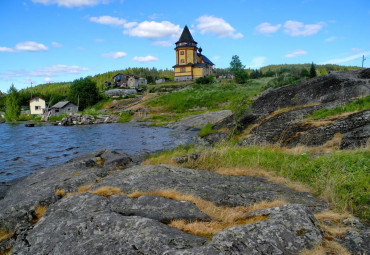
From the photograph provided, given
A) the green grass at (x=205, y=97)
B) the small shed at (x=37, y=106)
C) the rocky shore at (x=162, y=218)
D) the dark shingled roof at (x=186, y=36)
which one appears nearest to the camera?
the rocky shore at (x=162, y=218)

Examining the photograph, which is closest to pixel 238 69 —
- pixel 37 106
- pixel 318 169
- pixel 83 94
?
pixel 83 94

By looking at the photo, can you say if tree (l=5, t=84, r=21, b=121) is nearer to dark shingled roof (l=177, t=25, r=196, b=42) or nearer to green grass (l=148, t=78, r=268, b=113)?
green grass (l=148, t=78, r=268, b=113)

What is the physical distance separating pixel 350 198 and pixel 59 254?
7581 mm

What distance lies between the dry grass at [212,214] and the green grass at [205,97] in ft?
168

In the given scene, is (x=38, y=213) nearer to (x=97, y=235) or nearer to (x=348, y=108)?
(x=97, y=235)

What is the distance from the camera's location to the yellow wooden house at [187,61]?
8900 centimetres

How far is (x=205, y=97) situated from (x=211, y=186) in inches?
2329

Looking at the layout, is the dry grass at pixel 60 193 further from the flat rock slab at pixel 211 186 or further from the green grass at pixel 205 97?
the green grass at pixel 205 97

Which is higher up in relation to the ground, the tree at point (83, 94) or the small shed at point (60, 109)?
the tree at point (83, 94)

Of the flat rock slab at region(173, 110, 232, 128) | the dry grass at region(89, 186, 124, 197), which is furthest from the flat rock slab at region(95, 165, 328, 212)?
the flat rock slab at region(173, 110, 232, 128)

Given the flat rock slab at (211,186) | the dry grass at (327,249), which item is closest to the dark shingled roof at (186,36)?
the flat rock slab at (211,186)

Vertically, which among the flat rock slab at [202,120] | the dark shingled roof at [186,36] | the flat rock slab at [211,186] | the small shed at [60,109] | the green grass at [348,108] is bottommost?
the flat rock slab at [211,186]

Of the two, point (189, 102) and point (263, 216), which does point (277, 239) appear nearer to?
point (263, 216)

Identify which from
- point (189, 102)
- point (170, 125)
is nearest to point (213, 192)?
point (170, 125)
